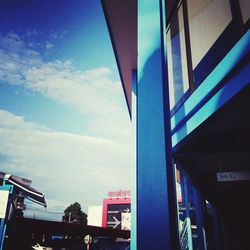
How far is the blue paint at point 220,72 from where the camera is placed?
1.89m

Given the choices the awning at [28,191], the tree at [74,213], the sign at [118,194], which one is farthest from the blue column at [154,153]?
the tree at [74,213]

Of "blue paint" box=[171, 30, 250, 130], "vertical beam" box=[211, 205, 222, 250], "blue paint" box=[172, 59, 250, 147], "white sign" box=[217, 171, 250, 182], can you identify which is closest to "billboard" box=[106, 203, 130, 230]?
"vertical beam" box=[211, 205, 222, 250]

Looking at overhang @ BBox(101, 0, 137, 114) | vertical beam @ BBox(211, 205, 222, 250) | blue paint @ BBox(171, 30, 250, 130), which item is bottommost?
vertical beam @ BBox(211, 205, 222, 250)

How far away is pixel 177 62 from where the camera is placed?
3.79 meters

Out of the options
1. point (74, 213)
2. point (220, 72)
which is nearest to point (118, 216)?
point (74, 213)

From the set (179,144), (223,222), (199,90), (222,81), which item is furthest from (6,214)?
(223,222)

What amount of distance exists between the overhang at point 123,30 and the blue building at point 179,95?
2cm

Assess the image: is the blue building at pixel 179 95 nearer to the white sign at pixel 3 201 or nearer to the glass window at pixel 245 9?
the glass window at pixel 245 9

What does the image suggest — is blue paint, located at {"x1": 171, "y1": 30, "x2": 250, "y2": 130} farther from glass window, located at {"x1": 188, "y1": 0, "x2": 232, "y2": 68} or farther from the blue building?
glass window, located at {"x1": 188, "y1": 0, "x2": 232, "y2": 68}

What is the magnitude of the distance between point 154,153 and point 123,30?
3.52m

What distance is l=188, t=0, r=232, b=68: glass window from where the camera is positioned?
9.40ft

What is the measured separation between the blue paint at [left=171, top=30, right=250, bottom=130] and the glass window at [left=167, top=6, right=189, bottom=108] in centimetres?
74

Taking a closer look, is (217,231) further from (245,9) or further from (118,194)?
(118,194)

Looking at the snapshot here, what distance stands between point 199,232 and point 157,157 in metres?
4.81
